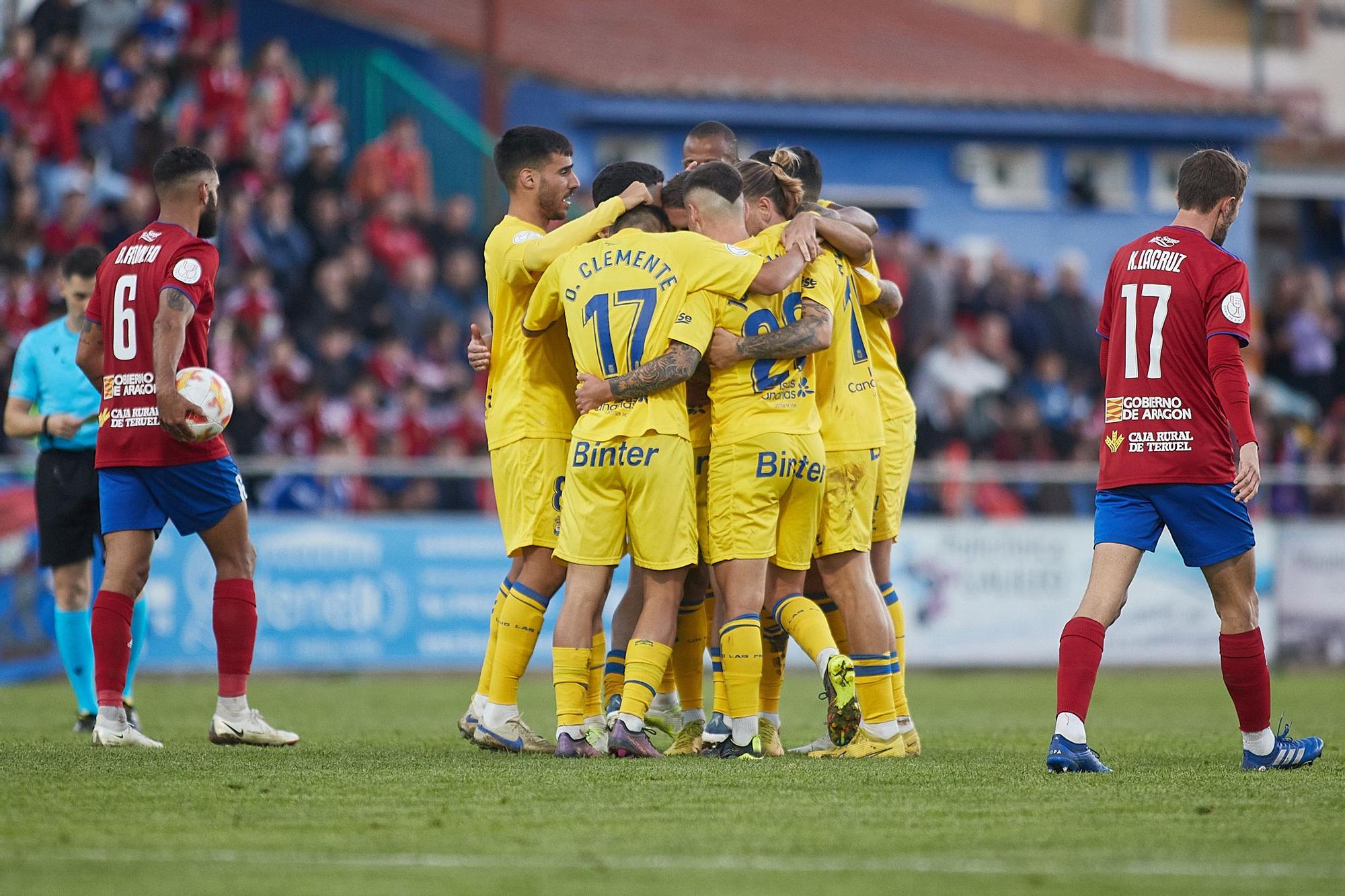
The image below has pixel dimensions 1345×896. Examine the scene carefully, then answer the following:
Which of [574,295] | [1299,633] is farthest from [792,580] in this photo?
[1299,633]

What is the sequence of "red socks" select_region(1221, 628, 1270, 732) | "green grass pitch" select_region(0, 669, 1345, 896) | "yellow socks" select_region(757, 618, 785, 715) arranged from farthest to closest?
"yellow socks" select_region(757, 618, 785, 715) → "red socks" select_region(1221, 628, 1270, 732) → "green grass pitch" select_region(0, 669, 1345, 896)

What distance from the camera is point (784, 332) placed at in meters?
7.99

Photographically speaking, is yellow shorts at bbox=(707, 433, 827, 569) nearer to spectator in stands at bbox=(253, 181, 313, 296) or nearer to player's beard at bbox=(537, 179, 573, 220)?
player's beard at bbox=(537, 179, 573, 220)

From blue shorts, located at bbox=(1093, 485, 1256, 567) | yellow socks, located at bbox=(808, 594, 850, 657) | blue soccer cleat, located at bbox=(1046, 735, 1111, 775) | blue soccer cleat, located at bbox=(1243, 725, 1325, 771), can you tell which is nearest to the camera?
blue soccer cleat, located at bbox=(1046, 735, 1111, 775)

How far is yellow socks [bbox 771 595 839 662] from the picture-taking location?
7.89 meters

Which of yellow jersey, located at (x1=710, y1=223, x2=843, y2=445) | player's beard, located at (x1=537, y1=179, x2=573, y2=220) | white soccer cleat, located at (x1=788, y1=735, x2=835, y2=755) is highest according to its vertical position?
player's beard, located at (x1=537, y1=179, x2=573, y2=220)

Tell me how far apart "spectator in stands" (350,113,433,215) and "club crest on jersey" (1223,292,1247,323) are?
13.7 meters

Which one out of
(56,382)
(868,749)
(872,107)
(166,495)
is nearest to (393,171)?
(872,107)

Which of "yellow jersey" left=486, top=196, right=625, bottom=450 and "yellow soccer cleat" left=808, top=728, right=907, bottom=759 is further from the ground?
"yellow jersey" left=486, top=196, right=625, bottom=450

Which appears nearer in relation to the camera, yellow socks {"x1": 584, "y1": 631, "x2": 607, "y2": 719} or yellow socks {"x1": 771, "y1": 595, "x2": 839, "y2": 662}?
yellow socks {"x1": 771, "y1": 595, "x2": 839, "y2": 662}

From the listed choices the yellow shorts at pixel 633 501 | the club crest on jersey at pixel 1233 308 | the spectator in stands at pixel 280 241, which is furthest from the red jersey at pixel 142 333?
the spectator in stands at pixel 280 241

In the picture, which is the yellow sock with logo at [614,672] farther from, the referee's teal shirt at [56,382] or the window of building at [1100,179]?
the window of building at [1100,179]

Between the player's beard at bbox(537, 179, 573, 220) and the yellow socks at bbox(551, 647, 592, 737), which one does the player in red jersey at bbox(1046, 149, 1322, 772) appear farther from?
the player's beard at bbox(537, 179, 573, 220)

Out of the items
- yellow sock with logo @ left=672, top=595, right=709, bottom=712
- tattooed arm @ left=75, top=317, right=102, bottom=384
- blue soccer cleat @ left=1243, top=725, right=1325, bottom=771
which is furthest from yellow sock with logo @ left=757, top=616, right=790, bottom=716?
tattooed arm @ left=75, top=317, right=102, bottom=384
